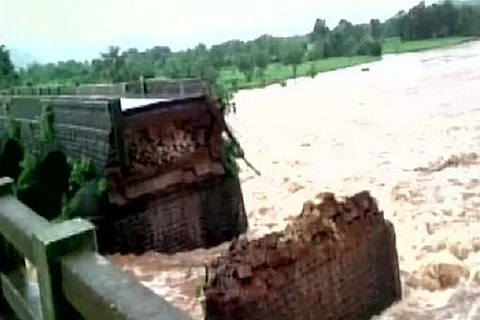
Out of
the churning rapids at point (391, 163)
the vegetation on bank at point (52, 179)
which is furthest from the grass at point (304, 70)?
the vegetation on bank at point (52, 179)

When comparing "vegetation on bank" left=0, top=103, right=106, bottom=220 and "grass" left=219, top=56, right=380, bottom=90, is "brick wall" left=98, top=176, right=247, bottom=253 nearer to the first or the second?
"vegetation on bank" left=0, top=103, right=106, bottom=220

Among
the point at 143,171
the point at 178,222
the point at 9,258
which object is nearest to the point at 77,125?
the point at 143,171

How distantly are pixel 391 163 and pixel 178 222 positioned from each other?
4957 mm

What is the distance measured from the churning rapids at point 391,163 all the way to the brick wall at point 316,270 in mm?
290

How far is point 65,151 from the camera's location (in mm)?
6555

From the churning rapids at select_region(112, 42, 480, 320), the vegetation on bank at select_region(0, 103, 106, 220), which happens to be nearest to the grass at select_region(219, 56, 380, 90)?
the churning rapids at select_region(112, 42, 480, 320)

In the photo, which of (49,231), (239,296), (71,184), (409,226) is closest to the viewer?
(49,231)

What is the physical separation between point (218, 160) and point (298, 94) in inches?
535

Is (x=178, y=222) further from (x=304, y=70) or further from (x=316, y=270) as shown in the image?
(x=304, y=70)

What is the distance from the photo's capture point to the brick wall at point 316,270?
3662 millimetres

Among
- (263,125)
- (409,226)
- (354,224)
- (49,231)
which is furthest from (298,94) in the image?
(49,231)

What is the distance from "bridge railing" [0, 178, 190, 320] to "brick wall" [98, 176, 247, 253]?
4.47 meters

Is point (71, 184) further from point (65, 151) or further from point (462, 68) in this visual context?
point (462, 68)

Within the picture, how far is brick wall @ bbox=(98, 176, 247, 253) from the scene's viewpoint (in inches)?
222
